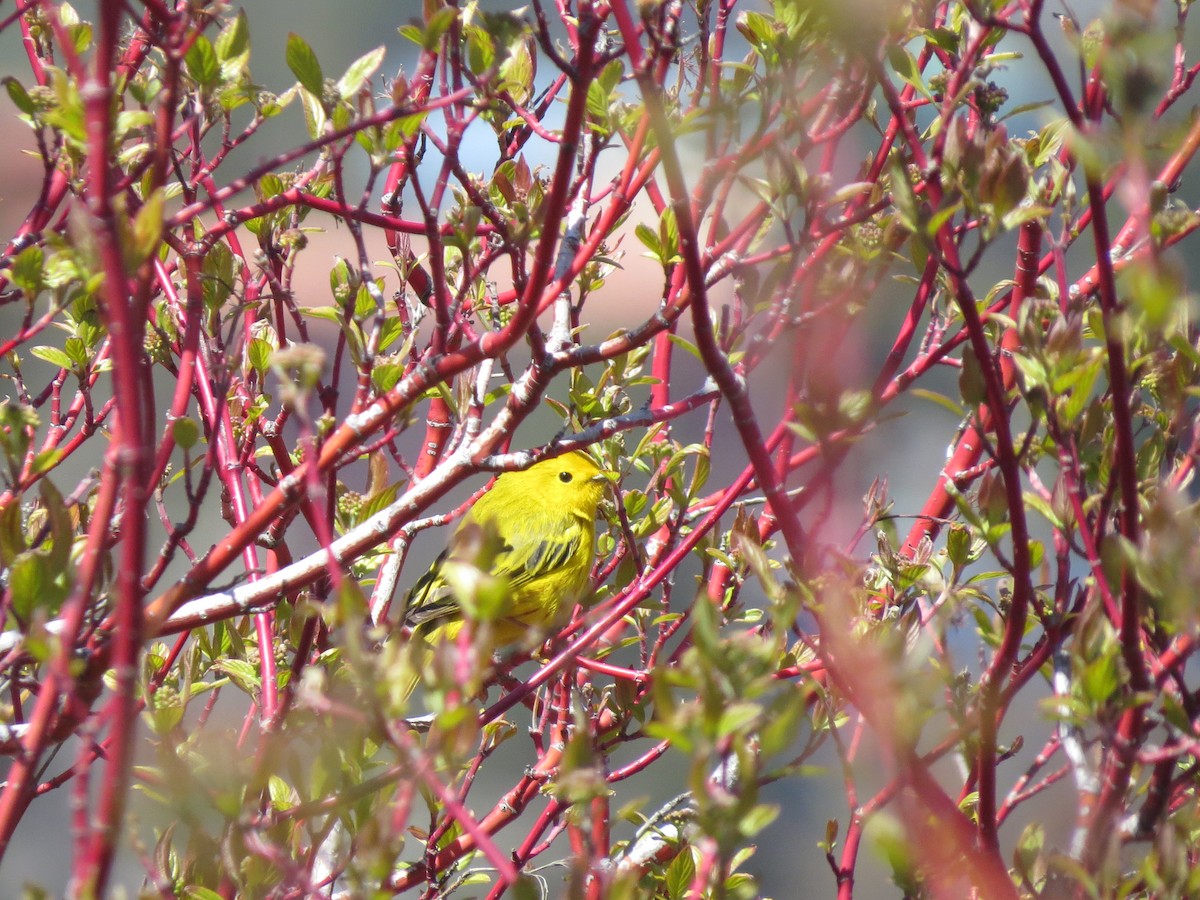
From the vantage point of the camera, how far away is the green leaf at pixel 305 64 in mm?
1116

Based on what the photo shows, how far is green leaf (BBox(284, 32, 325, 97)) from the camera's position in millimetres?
1116

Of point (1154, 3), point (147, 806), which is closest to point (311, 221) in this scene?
point (147, 806)

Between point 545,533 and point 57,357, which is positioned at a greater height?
point 545,533

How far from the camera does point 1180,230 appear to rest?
88 centimetres

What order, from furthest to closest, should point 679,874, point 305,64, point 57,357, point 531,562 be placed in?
point 531,562 → point 57,357 → point 679,874 → point 305,64

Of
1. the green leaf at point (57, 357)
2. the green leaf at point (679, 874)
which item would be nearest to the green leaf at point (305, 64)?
the green leaf at point (57, 357)

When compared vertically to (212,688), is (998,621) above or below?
below

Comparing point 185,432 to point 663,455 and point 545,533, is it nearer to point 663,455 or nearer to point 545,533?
point 663,455

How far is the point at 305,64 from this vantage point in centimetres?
112

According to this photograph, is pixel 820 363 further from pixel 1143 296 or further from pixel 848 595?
pixel 1143 296

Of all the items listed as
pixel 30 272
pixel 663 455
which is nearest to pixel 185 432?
pixel 30 272

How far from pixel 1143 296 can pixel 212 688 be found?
1.57m

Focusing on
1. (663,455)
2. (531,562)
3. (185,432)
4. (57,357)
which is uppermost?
(531,562)

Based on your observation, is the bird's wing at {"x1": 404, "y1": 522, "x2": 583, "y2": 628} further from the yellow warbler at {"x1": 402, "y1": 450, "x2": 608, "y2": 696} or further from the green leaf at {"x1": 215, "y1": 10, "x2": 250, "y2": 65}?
the green leaf at {"x1": 215, "y1": 10, "x2": 250, "y2": 65}
